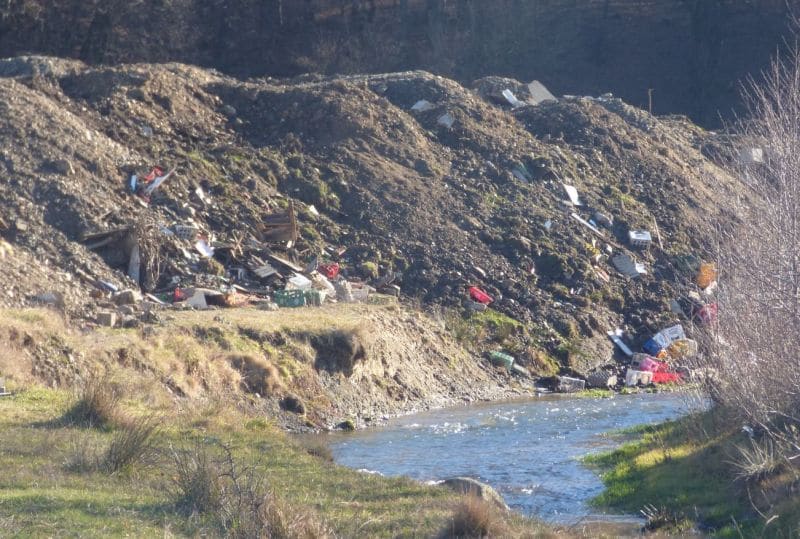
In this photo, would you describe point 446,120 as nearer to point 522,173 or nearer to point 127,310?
point 522,173

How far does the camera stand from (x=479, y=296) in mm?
27328

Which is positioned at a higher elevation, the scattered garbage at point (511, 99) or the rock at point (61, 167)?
the scattered garbage at point (511, 99)

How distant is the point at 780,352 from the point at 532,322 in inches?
560

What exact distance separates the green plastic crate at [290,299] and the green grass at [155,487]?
733cm

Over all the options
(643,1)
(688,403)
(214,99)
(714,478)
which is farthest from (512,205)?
(643,1)

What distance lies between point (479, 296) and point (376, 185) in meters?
4.45

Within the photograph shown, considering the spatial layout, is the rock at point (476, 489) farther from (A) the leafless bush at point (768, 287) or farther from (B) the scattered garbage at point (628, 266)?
(B) the scattered garbage at point (628, 266)

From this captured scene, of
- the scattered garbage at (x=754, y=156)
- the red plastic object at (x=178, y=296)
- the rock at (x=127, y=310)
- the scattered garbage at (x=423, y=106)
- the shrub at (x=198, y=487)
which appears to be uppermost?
the scattered garbage at (x=754, y=156)

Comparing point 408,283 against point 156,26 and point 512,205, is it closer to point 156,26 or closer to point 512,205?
point 512,205

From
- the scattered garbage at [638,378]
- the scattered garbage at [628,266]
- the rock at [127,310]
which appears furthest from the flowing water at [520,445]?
the scattered garbage at [628,266]

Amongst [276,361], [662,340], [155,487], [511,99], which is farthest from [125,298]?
[511,99]

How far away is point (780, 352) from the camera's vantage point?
42.8 ft

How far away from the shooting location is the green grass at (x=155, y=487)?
9148 millimetres

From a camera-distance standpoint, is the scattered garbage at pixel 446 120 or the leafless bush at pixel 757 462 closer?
the leafless bush at pixel 757 462
